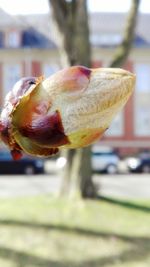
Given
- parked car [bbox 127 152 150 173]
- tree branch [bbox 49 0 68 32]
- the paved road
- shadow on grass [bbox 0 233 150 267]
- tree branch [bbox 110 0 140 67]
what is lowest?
parked car [bbox 127 152 150 173]

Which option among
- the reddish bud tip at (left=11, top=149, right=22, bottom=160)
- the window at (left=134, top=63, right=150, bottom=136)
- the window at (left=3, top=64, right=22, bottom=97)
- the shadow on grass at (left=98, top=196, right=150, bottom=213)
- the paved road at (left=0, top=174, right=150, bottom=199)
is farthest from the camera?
the window at (left=134, top=63, right=150, bottom=136)

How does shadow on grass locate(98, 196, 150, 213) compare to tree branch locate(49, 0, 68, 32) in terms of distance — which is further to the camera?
shadow on grass locate(98, 196, 150, 213)

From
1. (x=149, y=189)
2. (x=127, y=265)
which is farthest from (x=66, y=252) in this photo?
(x=149, y=189)

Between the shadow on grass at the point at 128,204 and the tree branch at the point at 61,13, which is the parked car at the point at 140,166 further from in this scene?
the tree branch at the point at 61,13

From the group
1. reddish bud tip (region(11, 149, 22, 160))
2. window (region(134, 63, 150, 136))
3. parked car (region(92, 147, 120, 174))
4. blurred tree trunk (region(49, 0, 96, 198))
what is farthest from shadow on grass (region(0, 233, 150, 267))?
window (region(134, 63, 150, 136))

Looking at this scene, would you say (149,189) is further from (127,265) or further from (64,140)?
(64,140)

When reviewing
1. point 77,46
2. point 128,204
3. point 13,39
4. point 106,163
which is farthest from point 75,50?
point 13,39

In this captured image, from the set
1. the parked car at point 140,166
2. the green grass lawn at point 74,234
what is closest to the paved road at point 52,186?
the parked car at point 140,166

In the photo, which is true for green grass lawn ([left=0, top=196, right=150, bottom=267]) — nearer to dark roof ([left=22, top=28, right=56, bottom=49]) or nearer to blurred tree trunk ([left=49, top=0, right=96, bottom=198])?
blurred tree trunk ([left=49, top=0, right=96, bottom=198])
